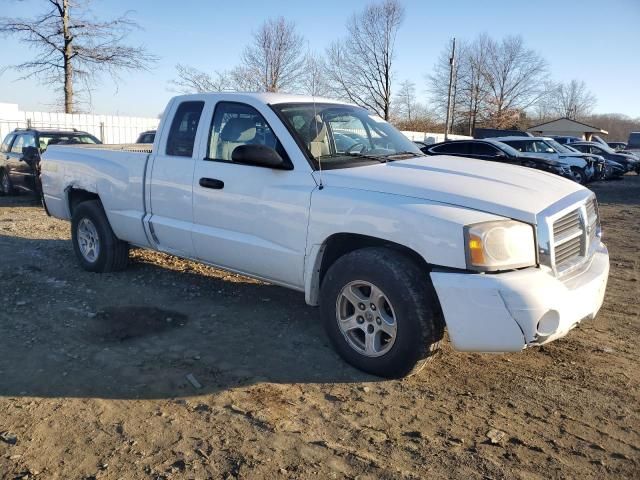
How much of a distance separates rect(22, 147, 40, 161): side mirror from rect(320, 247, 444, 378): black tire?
1013cm

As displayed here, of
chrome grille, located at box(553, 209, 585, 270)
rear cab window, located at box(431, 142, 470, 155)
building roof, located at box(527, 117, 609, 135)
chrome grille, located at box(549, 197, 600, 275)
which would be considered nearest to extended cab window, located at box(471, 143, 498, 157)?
rear cab window, located at box(431, 142, 470, 155)

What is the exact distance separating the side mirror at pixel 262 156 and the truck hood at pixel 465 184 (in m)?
0.33

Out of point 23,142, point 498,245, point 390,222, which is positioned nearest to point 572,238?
point 498,245

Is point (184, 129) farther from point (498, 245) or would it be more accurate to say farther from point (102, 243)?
point (498, 245)

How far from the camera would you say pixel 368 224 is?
11.9ft

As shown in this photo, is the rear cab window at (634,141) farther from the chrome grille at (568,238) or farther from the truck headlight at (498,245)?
the truck headlight at (498,245)

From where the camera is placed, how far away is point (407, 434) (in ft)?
10.1

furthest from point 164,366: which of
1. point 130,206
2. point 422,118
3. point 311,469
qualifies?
point 422,118

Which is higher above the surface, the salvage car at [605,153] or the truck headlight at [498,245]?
the salvage car at [605,153]

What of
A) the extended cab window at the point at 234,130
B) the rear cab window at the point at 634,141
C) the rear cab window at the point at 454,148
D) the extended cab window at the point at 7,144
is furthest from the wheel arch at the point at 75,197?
A: the rear cab window at the point at 634,141

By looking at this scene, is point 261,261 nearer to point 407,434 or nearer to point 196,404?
point 196,404

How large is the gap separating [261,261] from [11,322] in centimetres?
227

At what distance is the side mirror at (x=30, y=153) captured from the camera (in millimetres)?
11664

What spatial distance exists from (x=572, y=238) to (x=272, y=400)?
7.33 ft
